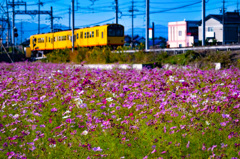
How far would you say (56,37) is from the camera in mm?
40219

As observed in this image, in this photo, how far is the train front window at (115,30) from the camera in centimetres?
3138

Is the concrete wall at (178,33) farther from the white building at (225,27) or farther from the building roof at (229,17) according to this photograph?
the building roof at (229,17)

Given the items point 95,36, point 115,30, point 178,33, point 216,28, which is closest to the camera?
point 115,30

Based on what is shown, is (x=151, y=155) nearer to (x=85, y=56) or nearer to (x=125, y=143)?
(x=125, y=143)

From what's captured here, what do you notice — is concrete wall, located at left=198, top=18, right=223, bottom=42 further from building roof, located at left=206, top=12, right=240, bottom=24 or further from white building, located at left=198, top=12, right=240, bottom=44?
building roof, located at left=206, top=12, right=240, bottom=24

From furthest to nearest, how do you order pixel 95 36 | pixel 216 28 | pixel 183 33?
1. pixel 183 33
2. pixel 216 28
3. pixel 95 36

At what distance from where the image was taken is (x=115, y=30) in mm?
32062

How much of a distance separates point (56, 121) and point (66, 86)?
246 cm

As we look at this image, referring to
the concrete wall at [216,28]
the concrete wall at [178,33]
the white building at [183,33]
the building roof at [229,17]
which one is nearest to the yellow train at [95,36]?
the concrete wall at [216,28]

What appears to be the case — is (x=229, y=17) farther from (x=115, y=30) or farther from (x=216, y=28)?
(x=115, y=30)

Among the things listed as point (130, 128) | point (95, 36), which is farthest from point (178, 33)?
point (130, 128)

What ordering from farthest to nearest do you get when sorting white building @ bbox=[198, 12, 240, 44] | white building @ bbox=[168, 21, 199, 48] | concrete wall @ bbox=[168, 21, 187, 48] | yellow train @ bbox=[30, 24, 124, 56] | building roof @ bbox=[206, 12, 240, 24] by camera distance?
concrete wall @ bbox=[168, 21, 187, 48] → white building @ bbox=[168, 21, 199, 48] → building roof @ bbox=[206, 12, 240, 24] → white building @ bbox=[198, 12, 240, 44] → yellow train @ bbox=[30, 24, 124, 56]

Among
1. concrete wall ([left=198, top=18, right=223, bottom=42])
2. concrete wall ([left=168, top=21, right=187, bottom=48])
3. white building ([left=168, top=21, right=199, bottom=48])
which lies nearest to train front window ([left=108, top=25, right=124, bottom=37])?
concrete wall ([left=198, top=18, right=223, bottom=42])

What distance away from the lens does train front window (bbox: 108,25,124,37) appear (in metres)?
31.4
